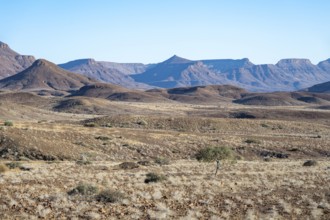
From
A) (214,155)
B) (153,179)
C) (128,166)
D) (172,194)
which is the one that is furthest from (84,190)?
(214,155)

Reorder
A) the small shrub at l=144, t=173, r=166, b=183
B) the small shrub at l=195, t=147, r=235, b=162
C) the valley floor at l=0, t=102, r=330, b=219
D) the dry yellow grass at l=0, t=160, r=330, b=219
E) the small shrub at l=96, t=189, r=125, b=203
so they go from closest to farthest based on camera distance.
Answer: the dry yellow grass at l=0, t=160, r=330, b=219, the valley floor at l=0, t=102, r=330, b=219, the small shrub at l=96, t=189, r=125, b=203, the small shrub at l=144, t=173, r=166, b=183, the small shrub at l=195, t=147, r=235, b=162

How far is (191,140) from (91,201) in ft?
106

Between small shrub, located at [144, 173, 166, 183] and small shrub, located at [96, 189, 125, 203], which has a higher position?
small shrub, located at [96, 189, 125, 203]

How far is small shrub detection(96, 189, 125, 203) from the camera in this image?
19547mm

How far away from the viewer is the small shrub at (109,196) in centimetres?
1955

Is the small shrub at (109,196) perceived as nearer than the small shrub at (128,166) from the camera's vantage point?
Yes

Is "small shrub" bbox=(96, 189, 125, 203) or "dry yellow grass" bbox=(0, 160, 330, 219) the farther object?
"small shrub" bbox=(96, 189, 125, 203)

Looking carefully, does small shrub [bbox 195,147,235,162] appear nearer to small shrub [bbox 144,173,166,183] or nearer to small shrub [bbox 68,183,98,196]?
small shrub [bbox 144,173,166,183]

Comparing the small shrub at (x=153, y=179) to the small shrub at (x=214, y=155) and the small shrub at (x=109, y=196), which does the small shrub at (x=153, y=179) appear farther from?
the small shrub at (x=214, y=155)

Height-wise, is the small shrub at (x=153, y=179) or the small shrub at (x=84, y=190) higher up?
the small shrub at (x=84, y=190)

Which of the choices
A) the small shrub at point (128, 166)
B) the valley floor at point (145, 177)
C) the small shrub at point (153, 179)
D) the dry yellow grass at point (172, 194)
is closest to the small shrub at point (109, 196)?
the valley floor at point (145, 177)

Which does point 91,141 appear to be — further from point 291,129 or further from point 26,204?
point 291,129

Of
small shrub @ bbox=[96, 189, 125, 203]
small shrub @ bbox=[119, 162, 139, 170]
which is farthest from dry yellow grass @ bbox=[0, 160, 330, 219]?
small shrub @ bbox=[119, 162, 139, 170]

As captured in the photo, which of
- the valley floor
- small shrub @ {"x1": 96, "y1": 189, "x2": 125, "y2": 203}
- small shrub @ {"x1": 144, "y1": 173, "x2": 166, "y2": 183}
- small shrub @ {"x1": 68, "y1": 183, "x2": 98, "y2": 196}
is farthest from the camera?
small shrub @ {"x1": 144, "y1": 173, "x2": 166, "y2": 183}
